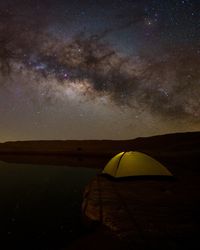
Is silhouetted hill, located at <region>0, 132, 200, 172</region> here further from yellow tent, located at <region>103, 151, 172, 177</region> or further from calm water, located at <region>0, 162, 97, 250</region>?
calm water, located at <region>0, 162, 97, 250</region>

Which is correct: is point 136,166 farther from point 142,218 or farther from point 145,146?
point 145,146

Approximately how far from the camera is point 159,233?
5465 mm

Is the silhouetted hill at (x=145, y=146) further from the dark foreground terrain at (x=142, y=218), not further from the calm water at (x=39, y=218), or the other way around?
the dark foreground terrain at (x=142, y=218)

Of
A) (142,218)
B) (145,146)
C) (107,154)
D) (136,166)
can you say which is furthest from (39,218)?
(145,146)

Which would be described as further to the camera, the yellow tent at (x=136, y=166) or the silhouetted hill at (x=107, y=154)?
the silhouetted hill at (x=107, y=154)

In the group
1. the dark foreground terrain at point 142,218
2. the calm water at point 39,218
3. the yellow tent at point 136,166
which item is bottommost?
the calm water at point 39,218

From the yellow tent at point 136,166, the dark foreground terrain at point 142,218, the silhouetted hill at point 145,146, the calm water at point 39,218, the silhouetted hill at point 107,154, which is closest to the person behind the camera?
the dark foreground terrain at point 142,218

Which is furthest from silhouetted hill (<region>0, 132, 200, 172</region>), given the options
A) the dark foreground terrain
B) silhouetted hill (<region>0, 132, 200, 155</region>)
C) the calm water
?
the dark foreground terrain

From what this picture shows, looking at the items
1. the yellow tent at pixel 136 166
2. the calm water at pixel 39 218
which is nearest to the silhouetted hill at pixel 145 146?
the calm water at pixel 39 218

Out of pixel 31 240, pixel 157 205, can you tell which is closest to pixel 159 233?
pixel 157 205

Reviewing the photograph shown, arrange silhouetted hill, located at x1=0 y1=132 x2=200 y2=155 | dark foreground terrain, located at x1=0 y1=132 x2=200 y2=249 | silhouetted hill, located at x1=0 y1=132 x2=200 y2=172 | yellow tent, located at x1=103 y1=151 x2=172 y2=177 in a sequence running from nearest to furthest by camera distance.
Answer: dark foreground terrain, located at x1=0 y1=132 x2=200 y2=249, yellow tent, located at x1=103 y1=151 x2=172 y2=177, silhouetted hill, located at x1=0 y1=132 x2=200 y2=172, silhouetted hill, located at x1=0 y1=132 x2=200 y2=155

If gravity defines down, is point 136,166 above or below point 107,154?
above

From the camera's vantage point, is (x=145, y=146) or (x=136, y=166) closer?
(x=136, y=166)

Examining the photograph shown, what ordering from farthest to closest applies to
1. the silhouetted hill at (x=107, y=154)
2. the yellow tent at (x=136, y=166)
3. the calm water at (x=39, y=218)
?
1. the silhouetted hill at (x=107, y=154)
2. the yellow tent at (x=136, y=166)
3. the calm water at (x=39, y=218)
